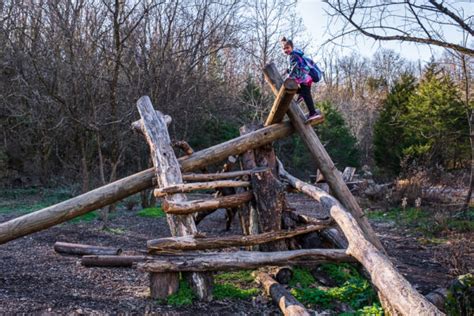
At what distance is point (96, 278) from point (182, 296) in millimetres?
1412

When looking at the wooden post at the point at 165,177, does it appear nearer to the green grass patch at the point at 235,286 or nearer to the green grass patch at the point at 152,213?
the green grass patch at the point at 235,286

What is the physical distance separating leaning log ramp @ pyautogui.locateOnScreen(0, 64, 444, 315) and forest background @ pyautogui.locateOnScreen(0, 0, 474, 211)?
7.76 feet

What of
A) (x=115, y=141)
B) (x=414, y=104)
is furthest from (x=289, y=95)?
(x=414, y=104)

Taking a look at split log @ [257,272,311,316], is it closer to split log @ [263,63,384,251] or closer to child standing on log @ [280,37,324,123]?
split log @ [263,63,384,251]

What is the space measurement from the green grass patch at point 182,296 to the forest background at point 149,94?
4459 millimetres

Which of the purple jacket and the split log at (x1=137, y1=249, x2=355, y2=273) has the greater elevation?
the purple jacket

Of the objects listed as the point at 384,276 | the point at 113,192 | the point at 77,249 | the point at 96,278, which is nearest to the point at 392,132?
the point at 113,192

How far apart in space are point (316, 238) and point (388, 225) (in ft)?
16.1

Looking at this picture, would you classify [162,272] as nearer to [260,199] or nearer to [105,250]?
[105,250]

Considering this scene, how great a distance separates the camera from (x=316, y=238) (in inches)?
238

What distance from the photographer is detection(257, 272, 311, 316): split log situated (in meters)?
3.92

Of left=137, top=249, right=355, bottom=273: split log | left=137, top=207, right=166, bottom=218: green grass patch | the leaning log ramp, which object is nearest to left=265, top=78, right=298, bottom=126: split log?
the leaning log ramp

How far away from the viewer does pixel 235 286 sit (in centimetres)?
519

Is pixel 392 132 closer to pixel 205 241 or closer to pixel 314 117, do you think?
pixel 314 117
